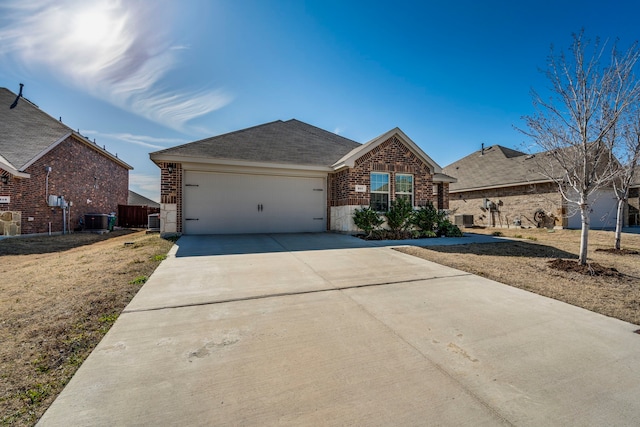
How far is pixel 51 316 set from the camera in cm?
297

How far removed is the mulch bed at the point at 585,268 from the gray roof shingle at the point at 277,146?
757cm

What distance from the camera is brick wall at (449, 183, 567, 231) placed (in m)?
14.6

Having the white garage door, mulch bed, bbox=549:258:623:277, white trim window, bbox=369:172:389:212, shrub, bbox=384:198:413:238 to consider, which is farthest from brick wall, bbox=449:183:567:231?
the white garage door

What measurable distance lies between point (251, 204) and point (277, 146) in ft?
9.17

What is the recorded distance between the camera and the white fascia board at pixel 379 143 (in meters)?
9.88

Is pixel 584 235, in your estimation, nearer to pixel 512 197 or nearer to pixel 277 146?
pixel 277 146

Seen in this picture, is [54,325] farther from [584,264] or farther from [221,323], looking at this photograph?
[584,264]

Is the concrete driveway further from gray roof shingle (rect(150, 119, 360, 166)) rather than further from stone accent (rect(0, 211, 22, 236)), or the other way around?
stone accent (rect(0, 211, 22, 236))

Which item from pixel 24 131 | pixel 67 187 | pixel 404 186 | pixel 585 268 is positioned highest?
pixel 24 131

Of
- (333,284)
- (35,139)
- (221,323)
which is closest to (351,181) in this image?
(333,284)

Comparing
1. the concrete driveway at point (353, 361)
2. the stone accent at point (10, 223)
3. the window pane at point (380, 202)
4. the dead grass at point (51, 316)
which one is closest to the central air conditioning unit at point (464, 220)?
the window pane at point (380, 202)

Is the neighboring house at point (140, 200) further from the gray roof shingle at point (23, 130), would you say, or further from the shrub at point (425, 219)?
the shrub at point (425, 219)

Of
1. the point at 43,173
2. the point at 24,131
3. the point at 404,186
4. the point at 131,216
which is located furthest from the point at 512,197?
the point at 24,131

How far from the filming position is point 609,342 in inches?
97.0
